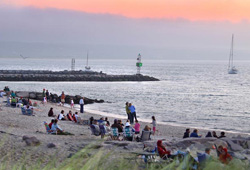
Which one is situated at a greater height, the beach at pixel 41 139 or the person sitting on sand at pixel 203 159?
the person sitting on sand at pixel 203 159

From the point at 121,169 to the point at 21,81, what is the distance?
61.1m

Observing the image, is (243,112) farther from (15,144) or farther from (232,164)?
(232,164)

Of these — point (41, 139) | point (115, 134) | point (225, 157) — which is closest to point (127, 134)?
point (115, 134)

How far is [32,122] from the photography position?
56.4ft

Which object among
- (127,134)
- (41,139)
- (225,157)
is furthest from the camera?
(127,134)

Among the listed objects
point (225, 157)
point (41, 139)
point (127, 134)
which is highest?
point (225, 157)

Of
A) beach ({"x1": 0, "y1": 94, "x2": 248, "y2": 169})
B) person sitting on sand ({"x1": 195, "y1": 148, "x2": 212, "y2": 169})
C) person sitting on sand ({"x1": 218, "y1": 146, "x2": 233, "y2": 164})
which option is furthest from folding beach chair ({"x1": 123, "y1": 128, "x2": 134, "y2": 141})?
person sitting on sand ({"x1": 195, "y1": 148, "x2": 212, "y2": 169})

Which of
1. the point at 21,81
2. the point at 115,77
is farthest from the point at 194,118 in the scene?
the point at 115,77

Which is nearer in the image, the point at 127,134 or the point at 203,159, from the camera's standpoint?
the point at 203,159

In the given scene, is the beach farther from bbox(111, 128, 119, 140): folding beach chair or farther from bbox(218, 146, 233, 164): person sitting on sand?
bbox(218, 146, 233, 164): person sitting on sand

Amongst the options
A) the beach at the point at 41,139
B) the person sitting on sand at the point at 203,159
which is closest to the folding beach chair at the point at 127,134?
the beach at the point at 41,139

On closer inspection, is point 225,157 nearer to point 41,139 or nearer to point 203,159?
point 203,159

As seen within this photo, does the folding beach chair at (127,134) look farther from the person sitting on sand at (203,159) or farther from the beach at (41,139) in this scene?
the person sitting on sand at (203,159)

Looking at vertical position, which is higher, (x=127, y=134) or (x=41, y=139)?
(x=127, y=134)
